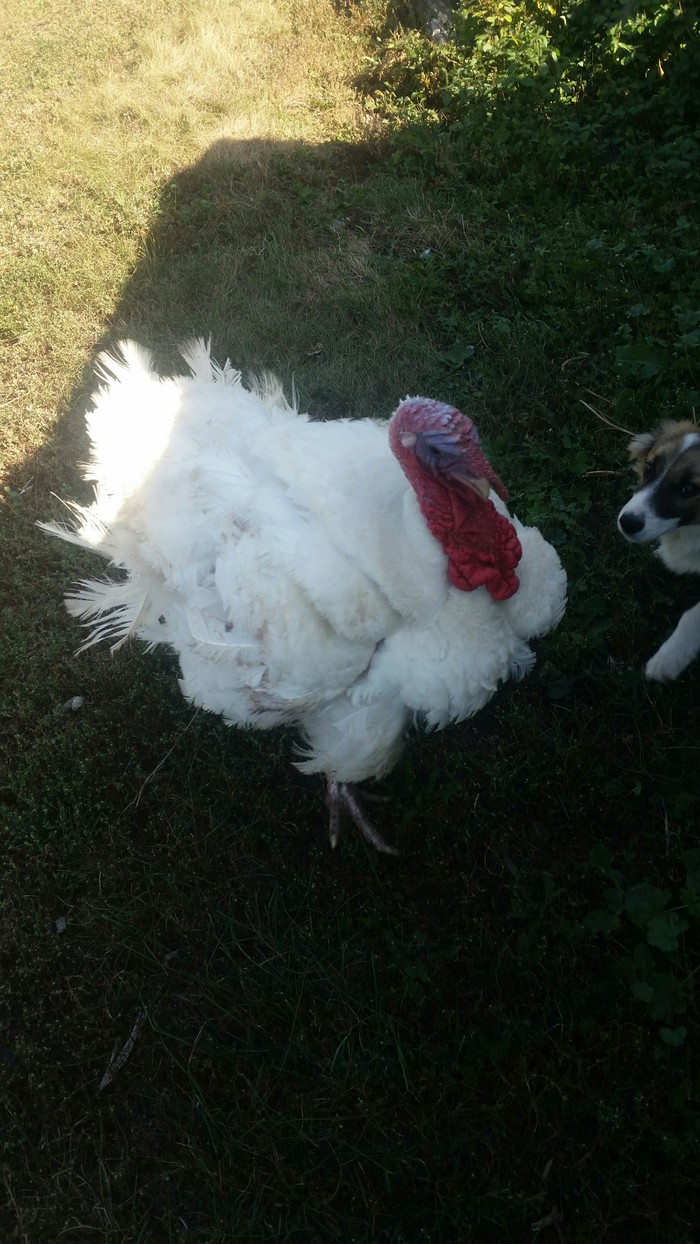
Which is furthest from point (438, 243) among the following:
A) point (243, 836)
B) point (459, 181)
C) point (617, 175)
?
point (243, 836)

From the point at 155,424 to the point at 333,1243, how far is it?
3212mm

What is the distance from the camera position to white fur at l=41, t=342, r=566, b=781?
→ 2582mm

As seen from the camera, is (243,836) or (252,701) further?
(243,836)

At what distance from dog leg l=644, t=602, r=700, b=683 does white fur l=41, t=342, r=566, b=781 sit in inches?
24.4

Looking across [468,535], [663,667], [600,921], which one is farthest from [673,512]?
[600,921]

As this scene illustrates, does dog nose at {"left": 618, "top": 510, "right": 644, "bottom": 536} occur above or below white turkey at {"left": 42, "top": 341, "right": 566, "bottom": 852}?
below

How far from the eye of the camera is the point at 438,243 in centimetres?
523

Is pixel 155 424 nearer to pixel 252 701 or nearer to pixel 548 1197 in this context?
pixel 252 701

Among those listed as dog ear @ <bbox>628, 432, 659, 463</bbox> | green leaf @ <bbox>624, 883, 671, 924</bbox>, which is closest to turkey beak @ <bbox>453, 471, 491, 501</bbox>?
dog ear @ <bbox>628, 432, 659, 463</bbox>

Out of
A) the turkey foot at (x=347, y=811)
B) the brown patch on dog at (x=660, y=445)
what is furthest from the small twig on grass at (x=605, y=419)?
the turkey foot at (x=347, y=811)

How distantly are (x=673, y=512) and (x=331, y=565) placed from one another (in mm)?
1515

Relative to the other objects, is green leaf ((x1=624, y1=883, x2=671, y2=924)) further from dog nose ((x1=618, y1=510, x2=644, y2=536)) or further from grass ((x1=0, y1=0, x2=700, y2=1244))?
dog nose ((x1=618, y1=510, x2=644, y2=536))

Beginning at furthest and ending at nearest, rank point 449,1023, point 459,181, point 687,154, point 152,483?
1. point 459,181
2. point 687,154
3. point 152,483
4. point 449,1023

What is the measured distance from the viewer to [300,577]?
8.57ft
